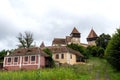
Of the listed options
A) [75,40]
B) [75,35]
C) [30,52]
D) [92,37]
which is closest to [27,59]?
[30,52]

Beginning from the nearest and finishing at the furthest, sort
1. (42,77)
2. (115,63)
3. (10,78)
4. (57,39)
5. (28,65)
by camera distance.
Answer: (10,78) → (42,77) → (115,63) → (28,65) → (57,39)

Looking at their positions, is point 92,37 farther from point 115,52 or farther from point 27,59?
point 115,52

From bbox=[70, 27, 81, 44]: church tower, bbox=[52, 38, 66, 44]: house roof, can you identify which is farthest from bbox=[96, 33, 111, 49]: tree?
bbox=[52, 38, 66, 44]: house roof

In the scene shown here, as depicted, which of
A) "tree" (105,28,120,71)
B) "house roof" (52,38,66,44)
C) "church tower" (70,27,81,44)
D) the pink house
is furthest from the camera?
"church tower" (70,27,81,44)

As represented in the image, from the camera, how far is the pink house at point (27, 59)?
54.7 m

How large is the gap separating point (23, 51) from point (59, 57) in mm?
10292

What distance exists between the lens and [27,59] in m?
56.1

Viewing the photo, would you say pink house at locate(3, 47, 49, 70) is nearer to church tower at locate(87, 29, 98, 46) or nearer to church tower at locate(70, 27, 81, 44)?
church tower at locate(70, 27, 81, 44)

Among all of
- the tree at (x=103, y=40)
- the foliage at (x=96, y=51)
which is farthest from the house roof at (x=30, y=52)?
the tree at (x=103, y=40)

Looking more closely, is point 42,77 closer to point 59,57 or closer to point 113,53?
point 113,53

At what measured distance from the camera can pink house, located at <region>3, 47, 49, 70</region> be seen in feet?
180

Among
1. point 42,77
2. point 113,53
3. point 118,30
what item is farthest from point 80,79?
point 118,30

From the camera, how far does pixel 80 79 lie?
26.7m

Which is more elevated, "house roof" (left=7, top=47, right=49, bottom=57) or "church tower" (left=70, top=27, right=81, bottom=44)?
"church tower" (left=70, top=27, right=81, bottom=44)
